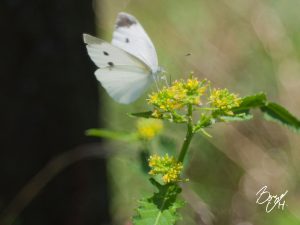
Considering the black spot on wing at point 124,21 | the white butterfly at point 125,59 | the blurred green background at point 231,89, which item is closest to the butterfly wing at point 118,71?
the white butterfly at point 125,59

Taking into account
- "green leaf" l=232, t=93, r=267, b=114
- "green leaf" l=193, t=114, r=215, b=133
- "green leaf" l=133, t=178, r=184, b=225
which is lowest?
"green leaf" l=133, t=178, r=184, b=225

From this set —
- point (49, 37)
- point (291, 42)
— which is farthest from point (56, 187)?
point (291, 42)

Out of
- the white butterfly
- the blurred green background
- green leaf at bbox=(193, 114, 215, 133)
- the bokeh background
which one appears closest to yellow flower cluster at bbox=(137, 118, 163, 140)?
the bokeh background

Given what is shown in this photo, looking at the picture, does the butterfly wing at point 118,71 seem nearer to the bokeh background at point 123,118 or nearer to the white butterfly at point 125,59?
the white butterfly at point 125,59

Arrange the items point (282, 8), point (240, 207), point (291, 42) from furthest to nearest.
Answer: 1. point (282, 8)
2. point (291, 42)
3. point (240, 207)

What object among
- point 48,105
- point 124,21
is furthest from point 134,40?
point 48,105

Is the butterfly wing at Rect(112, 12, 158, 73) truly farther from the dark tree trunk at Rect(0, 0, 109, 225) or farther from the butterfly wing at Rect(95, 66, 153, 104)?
the dark tree trunk at Rect(0, 0, 109, 225)

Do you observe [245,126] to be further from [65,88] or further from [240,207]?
[65,88]

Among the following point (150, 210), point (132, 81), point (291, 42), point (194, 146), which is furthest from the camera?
point (291, 42)
